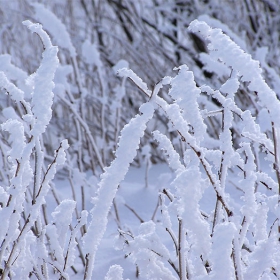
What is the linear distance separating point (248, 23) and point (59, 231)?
377 centimetres

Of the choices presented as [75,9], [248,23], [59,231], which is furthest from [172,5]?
[59,231]

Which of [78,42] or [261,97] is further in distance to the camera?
[78,42]

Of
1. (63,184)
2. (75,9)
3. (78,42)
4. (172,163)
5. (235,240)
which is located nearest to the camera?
(235,240)

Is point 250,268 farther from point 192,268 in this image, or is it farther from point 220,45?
point 220,45

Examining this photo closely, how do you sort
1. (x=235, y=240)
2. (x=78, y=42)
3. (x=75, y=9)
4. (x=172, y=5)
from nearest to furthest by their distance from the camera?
(x=235, y=240) < (x=172, y=5) < (x=78, y=42) < (x=75, y=9)

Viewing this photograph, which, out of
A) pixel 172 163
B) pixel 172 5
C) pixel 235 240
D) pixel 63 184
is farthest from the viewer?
pixel 172 5

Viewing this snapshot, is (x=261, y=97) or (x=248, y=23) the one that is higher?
(x=248, y=23)

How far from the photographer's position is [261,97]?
2.39 ft

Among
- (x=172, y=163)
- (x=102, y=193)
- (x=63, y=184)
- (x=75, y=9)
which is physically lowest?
(x=102, y=193)

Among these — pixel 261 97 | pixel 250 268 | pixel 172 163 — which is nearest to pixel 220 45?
pixel 261 97

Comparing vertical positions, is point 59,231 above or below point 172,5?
below

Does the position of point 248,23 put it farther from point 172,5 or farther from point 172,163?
point 172,163

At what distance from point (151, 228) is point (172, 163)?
18 cm

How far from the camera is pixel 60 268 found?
91 cm
